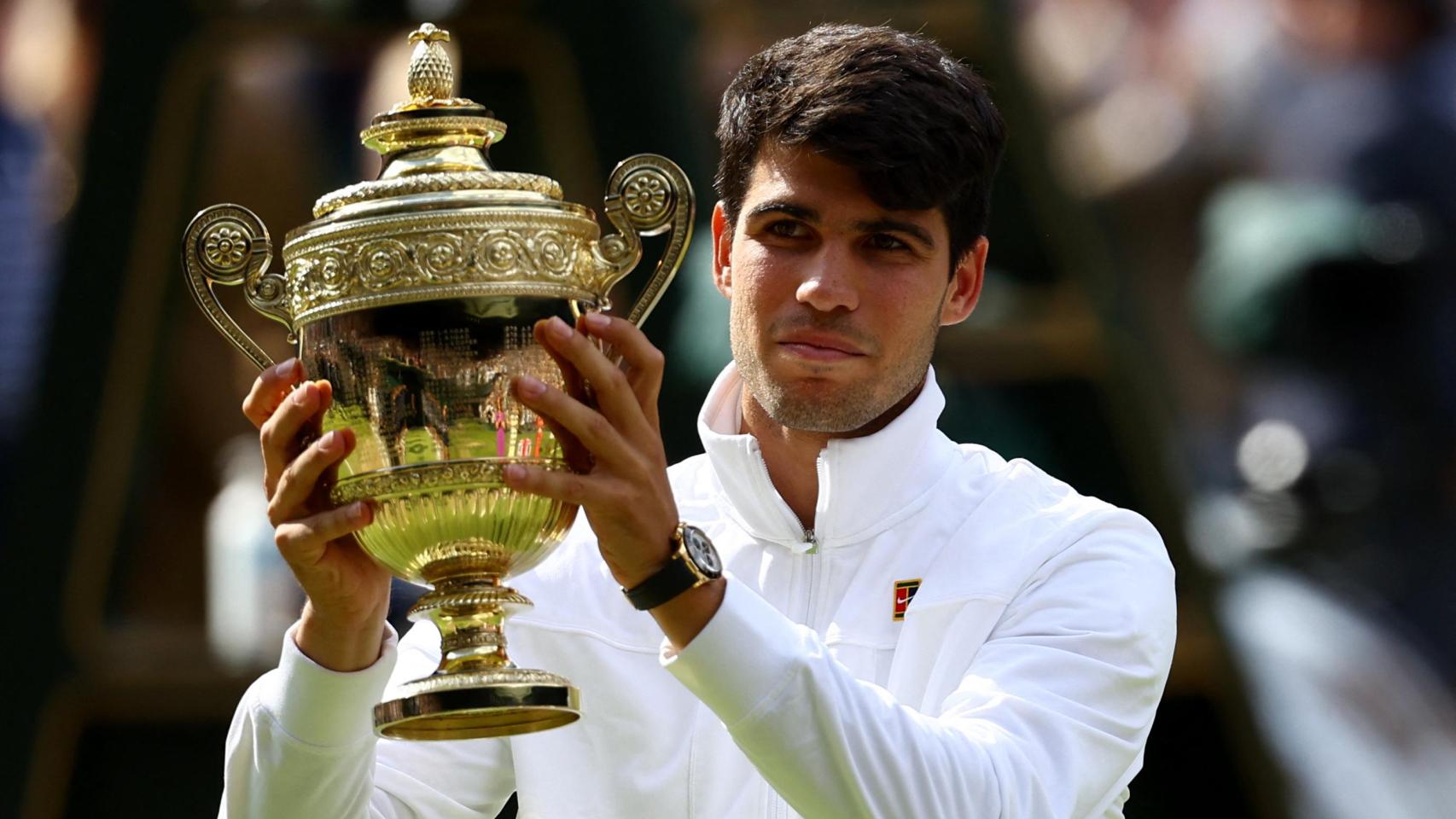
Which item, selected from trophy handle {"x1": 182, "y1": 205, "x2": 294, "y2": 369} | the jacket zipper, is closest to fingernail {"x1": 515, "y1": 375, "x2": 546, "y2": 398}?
trophy handle {"x1": 182, "y1": 205, "x2": 294, "y2": 369}

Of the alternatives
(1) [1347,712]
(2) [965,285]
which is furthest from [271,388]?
(1) [1347,712]

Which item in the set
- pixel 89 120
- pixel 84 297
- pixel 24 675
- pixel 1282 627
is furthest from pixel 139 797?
pixel 1282 627

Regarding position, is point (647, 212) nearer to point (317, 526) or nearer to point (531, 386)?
point (531, 386)

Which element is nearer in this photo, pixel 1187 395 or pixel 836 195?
pixel 836 195

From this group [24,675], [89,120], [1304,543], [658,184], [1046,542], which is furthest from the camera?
[1304,543]

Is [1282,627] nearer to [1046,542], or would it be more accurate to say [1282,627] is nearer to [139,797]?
[139,797]

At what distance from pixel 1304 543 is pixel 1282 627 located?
30 cm

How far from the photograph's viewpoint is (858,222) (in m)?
3.68

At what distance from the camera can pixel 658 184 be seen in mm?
3225

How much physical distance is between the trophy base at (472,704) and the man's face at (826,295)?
2.36 ft

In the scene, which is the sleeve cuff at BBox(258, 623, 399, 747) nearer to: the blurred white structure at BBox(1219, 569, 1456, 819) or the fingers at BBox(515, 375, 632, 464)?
the fingers at BBox(515, 375, 632, 464)

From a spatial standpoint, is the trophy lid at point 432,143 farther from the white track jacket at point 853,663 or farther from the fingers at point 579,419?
the white track jacket at point 853,663

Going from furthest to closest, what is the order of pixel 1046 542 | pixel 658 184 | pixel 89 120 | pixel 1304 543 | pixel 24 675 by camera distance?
pixel 1304 543 < pixel 89 120 < pixel 24 675 < pixel 1046 542 < pixel 658 184

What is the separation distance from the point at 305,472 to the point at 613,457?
0.37 m
